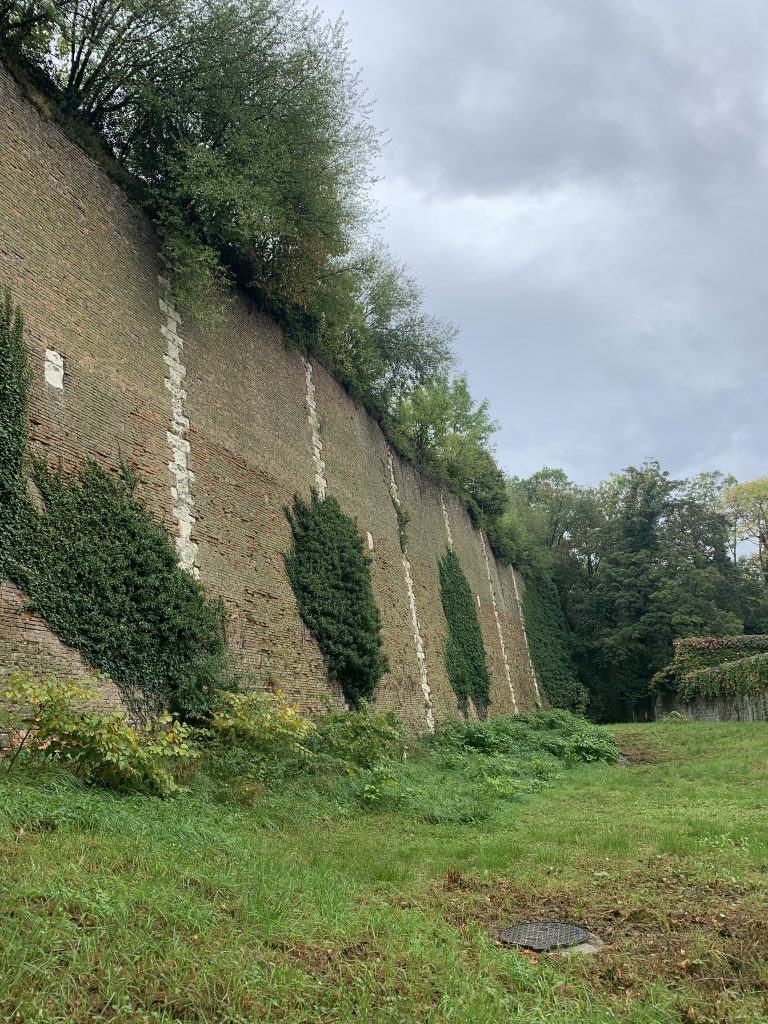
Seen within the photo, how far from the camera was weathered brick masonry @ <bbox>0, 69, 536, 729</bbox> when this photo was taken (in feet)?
27.6

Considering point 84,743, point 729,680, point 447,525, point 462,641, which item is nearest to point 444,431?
point 447,525

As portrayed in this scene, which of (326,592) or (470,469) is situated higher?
(470,469)

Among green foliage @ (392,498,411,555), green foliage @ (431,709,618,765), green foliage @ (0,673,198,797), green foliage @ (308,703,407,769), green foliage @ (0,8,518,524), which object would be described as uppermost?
green foliage @ (0,8,518,524)

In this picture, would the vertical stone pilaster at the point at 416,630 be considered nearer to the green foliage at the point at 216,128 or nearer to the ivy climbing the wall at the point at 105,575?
the green foliage at the point at 216,128

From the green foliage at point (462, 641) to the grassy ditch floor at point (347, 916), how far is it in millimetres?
13930

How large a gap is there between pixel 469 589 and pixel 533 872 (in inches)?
744

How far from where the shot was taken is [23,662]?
7109 millimetres

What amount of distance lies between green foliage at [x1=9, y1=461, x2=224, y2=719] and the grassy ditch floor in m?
2.38

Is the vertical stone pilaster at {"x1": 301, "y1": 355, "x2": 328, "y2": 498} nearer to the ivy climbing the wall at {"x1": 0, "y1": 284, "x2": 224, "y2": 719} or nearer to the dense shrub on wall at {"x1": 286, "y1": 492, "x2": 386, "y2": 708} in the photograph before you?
the dense shrub on wall at {"x1": 286, "y1": 492, "x2": 386, "y2": 708}

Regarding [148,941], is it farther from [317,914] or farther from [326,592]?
[326,592]

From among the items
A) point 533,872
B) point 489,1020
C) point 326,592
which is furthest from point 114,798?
point 326,592

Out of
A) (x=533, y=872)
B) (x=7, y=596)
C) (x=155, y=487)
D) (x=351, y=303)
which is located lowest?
(x=533, y=872)

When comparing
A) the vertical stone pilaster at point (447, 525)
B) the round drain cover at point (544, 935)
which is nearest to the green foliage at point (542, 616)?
the vertical stone pilaster at point (447, 525)

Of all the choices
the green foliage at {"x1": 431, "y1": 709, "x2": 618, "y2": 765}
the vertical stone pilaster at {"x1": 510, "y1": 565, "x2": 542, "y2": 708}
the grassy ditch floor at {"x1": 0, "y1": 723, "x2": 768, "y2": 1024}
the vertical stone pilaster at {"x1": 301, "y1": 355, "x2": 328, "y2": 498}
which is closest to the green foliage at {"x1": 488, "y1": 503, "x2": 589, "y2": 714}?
the vertical stone pilaster at {"x1": 510, "y1": 565, "x2": 542, "y2": 708}
